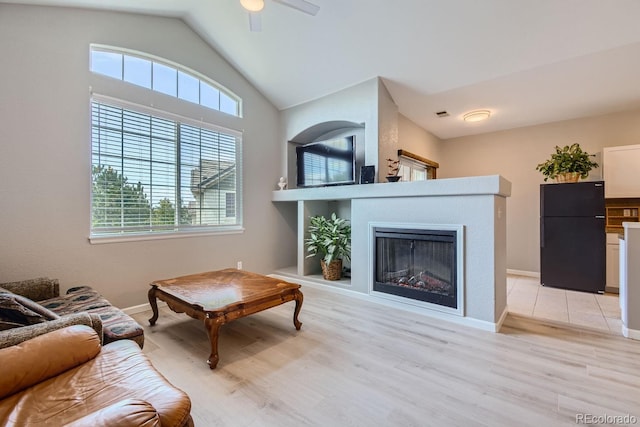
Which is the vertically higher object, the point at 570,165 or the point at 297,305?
the point at 570,165

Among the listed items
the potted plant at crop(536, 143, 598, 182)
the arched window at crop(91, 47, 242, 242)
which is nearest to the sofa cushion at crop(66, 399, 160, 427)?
the arched window at crop(91, 47, 242, 242)

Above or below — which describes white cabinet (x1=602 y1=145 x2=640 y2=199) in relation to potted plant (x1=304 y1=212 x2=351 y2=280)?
above

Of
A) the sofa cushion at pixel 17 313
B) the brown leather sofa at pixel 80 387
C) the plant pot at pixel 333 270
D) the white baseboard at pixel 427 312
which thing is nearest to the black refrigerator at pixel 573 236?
the white baseboard at pixel 427 312

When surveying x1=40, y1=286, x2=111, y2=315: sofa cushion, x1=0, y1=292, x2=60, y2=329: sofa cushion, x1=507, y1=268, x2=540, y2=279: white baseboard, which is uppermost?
x1=0, y1=292, x2=60, y2=329: sofa cushion

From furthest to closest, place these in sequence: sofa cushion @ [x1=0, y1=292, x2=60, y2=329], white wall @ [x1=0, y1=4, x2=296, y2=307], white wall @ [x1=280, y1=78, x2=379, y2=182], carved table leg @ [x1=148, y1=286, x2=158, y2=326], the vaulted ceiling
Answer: white wall @ [x1=280, y1=78, x2=379, y2=182], carved table leg @ [x1=148, y1=286, x2=158, y2=326], the vaulted ceiling, white wall @ [x1=0, y1=4, x2=296, y2=307], sofa cushion @ [x1=0, y1=292, x2=60, y2=329]

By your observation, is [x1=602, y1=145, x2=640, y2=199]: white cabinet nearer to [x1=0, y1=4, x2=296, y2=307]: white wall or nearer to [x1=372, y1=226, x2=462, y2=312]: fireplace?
[x1=372, y1=226, x2=462, y2=312]: fireplace

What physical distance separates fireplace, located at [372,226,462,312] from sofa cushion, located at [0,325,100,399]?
3.02 m

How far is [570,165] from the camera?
4.40 m

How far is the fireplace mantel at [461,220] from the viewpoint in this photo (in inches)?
116

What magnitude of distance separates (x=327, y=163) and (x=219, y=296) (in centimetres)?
277

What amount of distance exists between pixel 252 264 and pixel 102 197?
232 cm

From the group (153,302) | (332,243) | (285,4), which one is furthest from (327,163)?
(153,302)

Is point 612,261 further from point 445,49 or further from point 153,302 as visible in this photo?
point 153,302

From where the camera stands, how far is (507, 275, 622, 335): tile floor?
Result: 3.13 meters
